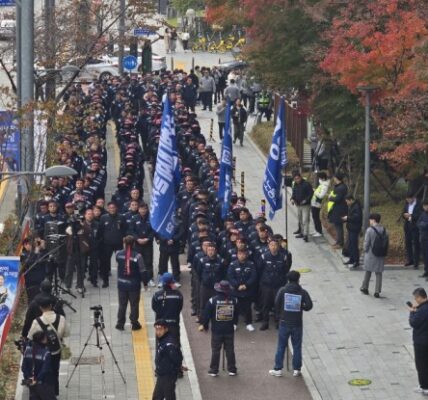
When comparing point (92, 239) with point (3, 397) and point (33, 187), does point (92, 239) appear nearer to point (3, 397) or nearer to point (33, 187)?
point (33, 187)

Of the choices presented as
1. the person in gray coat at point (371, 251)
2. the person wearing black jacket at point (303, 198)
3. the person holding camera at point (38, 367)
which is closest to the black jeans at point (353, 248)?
the person in gray coat at point (371, 251)

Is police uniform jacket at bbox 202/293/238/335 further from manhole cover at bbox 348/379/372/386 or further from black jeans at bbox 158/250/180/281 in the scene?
black jeans at bbox 158/250/180/281

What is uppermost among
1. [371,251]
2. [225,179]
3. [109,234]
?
[225,179]

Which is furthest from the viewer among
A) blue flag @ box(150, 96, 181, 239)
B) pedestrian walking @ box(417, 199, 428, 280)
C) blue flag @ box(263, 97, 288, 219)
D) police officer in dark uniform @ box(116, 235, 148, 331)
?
pedestrian walking @ box(417, 199, 428, 280)

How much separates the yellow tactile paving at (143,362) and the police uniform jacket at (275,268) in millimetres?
2266

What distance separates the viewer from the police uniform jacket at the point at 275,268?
83.4 ft

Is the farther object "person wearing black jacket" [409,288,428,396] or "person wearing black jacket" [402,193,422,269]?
"person wearing black jacket" [402,193,422,269]

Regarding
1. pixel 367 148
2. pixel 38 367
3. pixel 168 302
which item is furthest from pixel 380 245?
pixel 38 367

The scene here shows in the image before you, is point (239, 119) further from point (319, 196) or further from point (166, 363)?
point (166, 363)

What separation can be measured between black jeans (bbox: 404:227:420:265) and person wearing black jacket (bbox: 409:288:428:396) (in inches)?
285

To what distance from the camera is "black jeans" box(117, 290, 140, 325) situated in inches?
989

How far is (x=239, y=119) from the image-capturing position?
44281mm

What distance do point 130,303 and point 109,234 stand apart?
326cm

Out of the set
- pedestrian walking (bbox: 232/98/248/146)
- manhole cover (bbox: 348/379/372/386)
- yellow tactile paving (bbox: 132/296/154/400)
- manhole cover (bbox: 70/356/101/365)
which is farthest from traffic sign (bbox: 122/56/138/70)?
manhole cover (bbox: 348/379/372/386)
